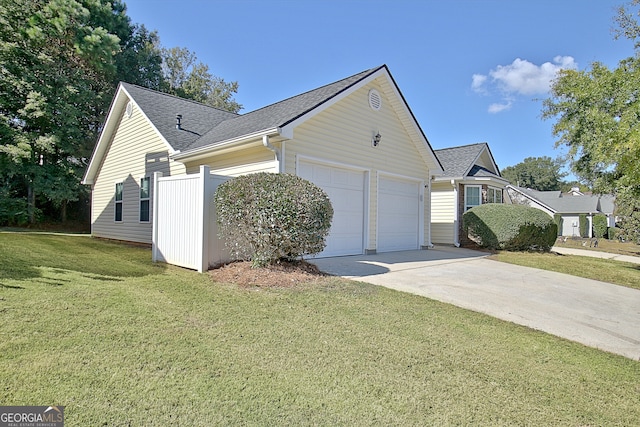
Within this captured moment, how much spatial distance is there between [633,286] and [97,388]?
1023 centimetres

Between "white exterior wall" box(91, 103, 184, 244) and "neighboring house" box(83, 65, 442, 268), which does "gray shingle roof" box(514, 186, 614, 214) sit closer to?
"neighboring house" box(83, 65, 442, 268)

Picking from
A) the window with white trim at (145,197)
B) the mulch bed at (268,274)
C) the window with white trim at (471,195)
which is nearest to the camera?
the mulch bed at (268,274)

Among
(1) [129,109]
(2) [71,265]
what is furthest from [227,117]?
(2) [71,265]

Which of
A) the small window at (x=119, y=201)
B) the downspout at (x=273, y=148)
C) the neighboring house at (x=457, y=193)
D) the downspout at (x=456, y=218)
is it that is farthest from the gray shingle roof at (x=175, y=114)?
the downspout at (x=456, y=218)

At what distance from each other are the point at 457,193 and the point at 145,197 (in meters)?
12.6

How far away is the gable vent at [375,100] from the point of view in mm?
10477

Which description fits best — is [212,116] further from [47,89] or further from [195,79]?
[195,79]

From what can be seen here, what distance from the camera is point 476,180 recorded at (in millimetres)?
15109

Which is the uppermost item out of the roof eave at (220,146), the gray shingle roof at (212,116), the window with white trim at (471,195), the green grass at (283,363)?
the gray shingle roof at (212,116)

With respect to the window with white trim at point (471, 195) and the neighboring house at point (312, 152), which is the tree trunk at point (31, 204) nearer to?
the neighboring house at point (312, 152)

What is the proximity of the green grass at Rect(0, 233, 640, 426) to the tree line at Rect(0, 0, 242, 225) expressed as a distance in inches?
649

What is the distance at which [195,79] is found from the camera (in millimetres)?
34406

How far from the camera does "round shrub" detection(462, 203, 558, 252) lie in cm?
1262

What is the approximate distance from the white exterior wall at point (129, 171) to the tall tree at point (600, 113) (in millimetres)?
12932
